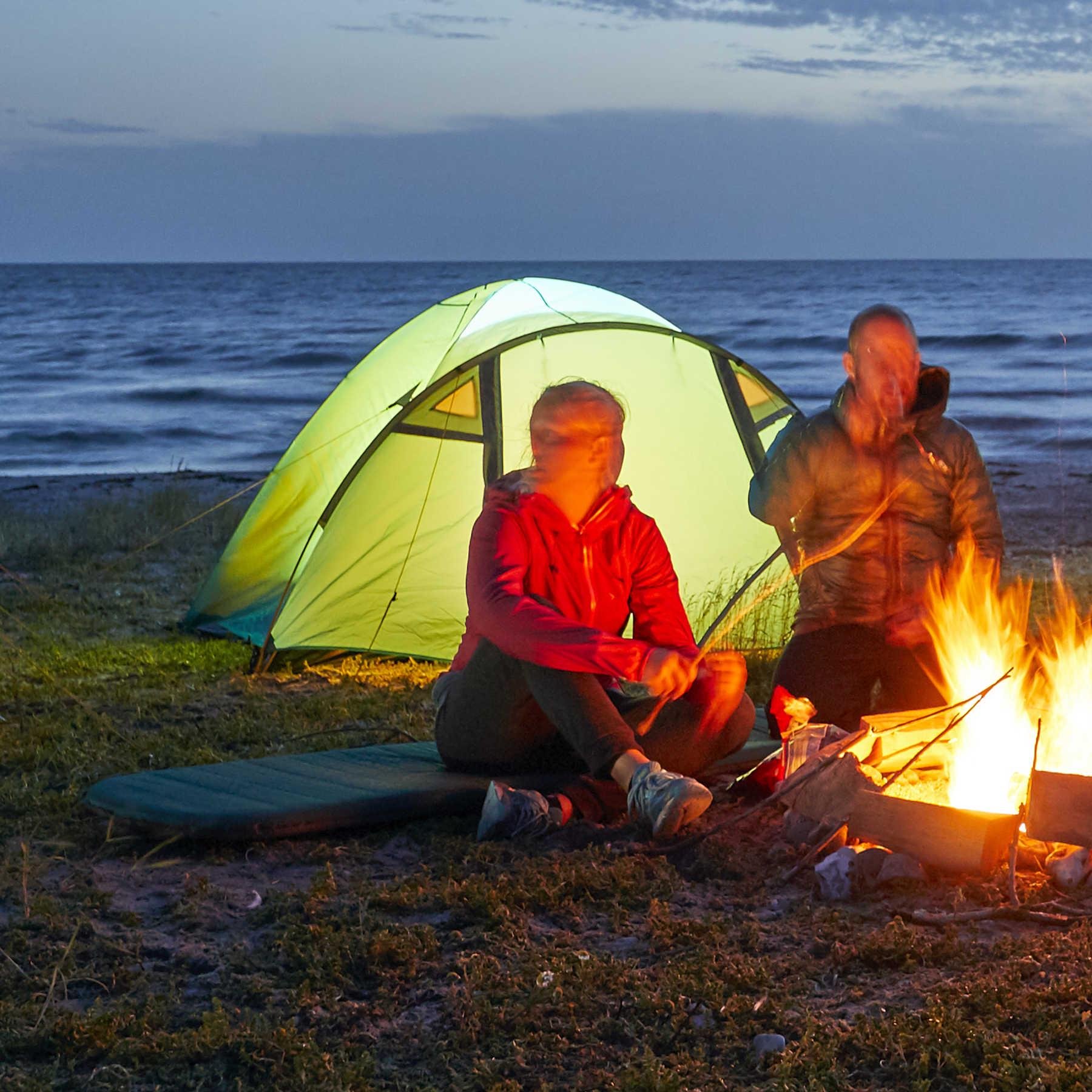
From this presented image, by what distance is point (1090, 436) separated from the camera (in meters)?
16.3

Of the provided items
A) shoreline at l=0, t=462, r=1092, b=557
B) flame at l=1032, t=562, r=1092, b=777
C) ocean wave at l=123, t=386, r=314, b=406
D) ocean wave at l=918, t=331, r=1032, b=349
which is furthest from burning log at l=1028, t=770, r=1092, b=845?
ocean wave at l=918, t=331, r=1032, b=349

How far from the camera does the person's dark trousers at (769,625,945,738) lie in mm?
4195

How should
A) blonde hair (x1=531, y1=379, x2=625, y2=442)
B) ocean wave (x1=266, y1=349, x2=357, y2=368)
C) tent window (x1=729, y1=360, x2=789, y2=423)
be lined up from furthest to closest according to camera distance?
ocean wave (x1=266, y1=349, x2=357, y2=368)
tent window (x1=729, y1=360, x2=789, y2=423)
blonde hair (x1=531, y1=379, x2=625, y2=442)

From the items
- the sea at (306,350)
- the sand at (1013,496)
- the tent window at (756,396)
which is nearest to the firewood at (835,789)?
the tent window at (756,396)

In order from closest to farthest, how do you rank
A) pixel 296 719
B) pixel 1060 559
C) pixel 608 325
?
pixel 296 719 → pixel 608 325 → pixel 1060 559

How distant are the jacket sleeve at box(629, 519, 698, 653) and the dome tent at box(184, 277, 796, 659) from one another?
6.42 feet

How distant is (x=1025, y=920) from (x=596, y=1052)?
1109mm

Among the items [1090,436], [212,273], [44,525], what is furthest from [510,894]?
[212,273]

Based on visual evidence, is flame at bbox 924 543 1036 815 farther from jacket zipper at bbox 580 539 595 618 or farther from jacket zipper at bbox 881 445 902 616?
jacket zipper at bbox 580 539 595 618

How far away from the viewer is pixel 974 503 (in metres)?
4.11

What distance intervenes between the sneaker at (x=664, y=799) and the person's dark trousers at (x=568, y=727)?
108 mm

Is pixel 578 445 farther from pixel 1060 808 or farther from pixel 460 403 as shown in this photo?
pixel 460 403

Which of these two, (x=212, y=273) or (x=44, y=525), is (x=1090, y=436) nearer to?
(x=44, y=525)

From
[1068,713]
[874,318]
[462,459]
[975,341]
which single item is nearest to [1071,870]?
[1068,713]
